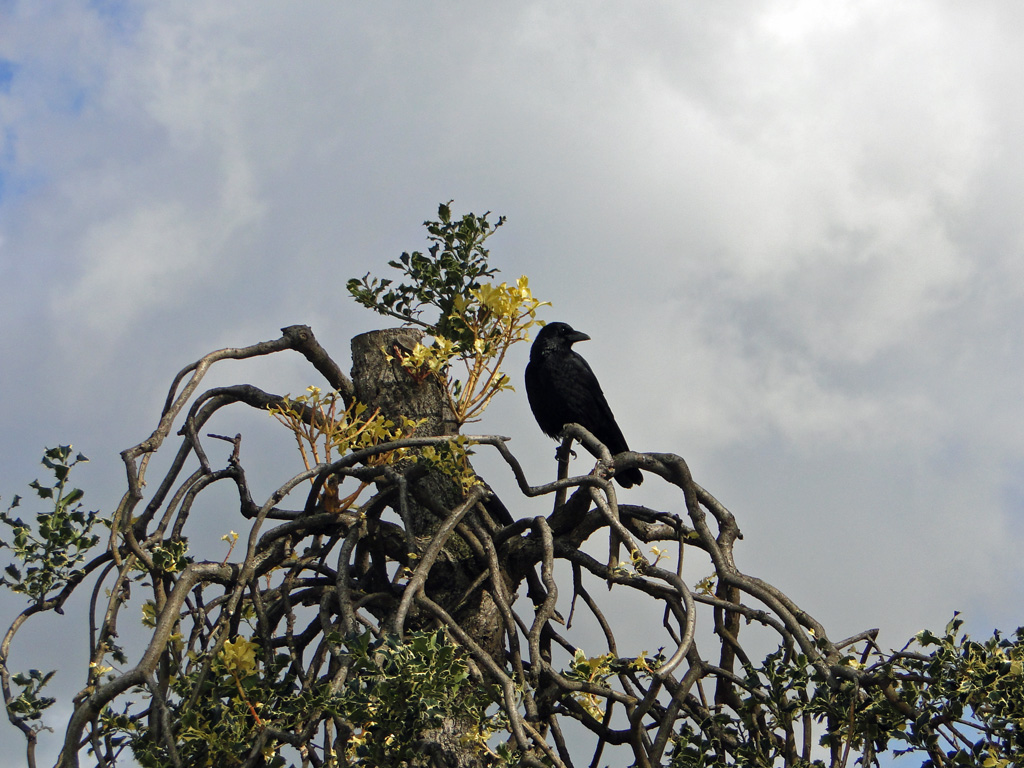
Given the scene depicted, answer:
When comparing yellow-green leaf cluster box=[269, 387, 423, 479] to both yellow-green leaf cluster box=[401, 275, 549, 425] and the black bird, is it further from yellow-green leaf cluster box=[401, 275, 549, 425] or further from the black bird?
the black bird

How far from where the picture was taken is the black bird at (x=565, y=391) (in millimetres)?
5969

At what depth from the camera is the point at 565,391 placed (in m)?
5.98

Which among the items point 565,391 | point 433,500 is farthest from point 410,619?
point 565,391

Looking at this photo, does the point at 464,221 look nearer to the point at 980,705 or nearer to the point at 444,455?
the point at 444,455

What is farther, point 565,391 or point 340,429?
point 565,391

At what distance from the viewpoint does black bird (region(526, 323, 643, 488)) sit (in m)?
5.97

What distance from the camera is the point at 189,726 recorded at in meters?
2.63

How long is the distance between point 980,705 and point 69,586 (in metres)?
2.63

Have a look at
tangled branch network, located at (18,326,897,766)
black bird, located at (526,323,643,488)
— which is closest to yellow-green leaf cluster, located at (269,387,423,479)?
tangled branch network, located at (18,326,897,766)

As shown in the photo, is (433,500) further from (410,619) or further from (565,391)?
(565,391)

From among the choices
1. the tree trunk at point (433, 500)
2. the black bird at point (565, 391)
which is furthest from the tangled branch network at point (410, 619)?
the black bird at point (565, 391)

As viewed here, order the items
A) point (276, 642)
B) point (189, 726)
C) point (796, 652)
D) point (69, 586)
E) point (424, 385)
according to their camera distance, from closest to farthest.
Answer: point (189, 726)
point (796, 652)
point (69, 586)
point (276, 642)
point (424, 385)

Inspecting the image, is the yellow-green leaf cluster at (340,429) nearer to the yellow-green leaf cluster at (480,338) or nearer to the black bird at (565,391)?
the yellow-green leaf cluster at (480,338)

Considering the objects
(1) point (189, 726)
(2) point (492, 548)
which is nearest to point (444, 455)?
(2) point (492, 548)
